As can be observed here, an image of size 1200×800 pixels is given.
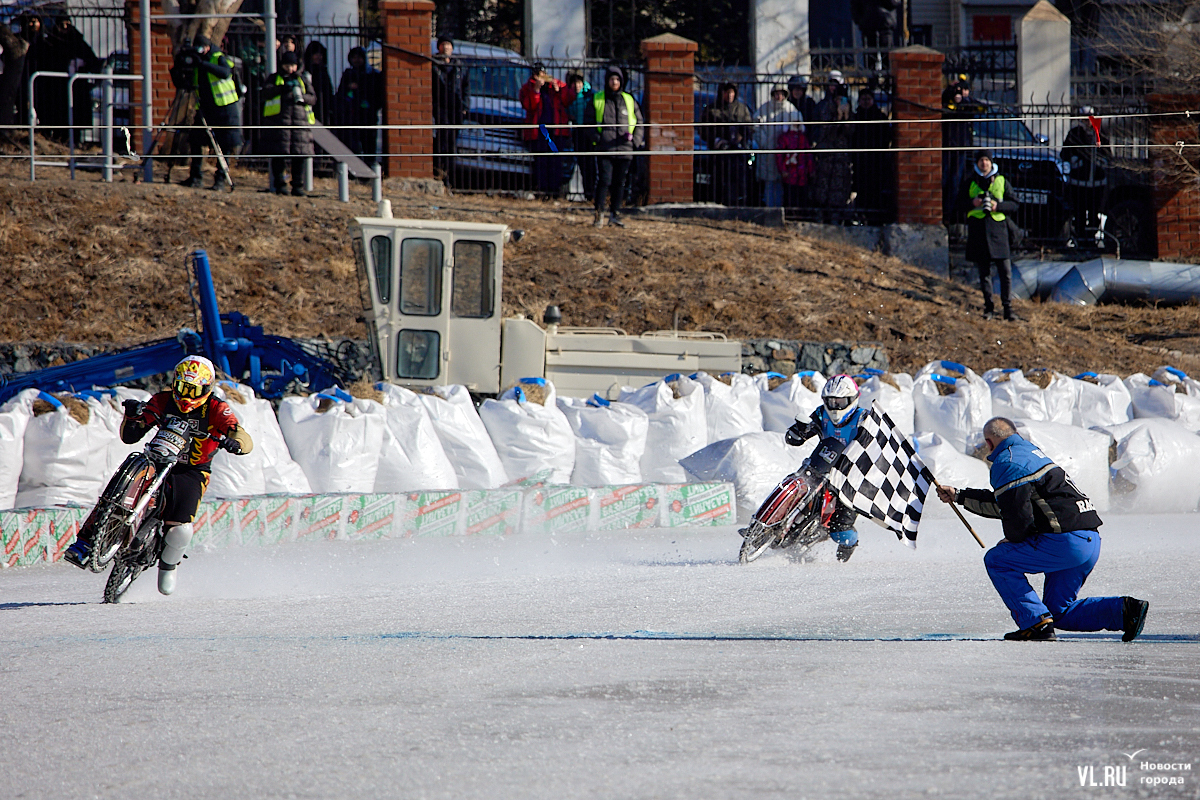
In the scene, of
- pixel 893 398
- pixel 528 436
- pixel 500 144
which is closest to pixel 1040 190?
pixel 500 144

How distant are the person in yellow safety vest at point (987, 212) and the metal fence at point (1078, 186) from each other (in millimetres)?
3076

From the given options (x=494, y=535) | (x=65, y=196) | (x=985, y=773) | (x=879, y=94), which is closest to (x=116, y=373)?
(x=494, y=535)

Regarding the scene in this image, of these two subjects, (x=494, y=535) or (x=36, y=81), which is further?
(x=36, y=81)

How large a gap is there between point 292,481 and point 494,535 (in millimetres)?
1672

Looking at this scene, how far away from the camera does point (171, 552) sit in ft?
23.8

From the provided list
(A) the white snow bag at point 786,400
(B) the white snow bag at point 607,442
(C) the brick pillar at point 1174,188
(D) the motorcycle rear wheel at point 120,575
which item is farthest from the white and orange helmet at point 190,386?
(C) the brick pillar at point 1174,188

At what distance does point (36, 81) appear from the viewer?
18.7 m

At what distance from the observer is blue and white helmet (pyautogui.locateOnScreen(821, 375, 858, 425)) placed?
909 centimetres

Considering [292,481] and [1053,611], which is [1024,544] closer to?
[1053,611]

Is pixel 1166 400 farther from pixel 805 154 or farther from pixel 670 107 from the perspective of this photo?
pixel 670 107

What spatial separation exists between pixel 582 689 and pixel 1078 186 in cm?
1804

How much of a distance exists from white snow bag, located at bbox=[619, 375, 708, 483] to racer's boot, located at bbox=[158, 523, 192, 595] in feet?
16.1

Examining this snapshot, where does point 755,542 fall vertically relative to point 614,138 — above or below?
below

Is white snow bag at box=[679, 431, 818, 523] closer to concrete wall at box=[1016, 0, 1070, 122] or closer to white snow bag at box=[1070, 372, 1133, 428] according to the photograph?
white snow bag at box=[1070, 372, 1133, 428]
